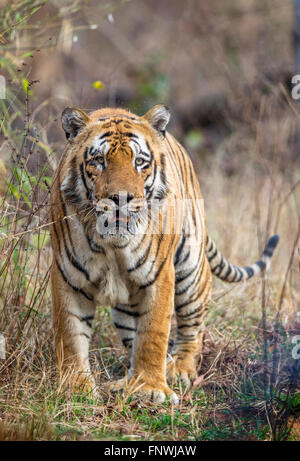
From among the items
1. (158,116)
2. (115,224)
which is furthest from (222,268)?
(115,224)

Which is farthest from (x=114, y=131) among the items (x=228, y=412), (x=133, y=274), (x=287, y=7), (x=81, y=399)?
(x=287, y=7)


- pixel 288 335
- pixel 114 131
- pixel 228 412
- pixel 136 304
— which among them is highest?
pixel 114 131

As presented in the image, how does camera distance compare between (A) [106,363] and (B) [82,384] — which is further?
(A) [106,363]

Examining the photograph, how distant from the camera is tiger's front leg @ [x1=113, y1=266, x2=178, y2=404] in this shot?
353 centimetres

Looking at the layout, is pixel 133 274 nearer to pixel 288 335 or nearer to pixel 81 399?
pixel 81 399

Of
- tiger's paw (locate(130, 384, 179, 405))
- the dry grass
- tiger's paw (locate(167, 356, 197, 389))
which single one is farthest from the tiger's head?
tiger's paw (locate(167, 356, 197, 389))

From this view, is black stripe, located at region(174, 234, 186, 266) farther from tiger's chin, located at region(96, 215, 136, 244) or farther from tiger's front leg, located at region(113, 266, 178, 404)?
tiger's chin, located at region(96, 215, 136, 244)

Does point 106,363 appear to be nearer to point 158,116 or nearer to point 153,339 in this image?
point 153,339

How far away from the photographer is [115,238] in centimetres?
329

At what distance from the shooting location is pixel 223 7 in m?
14.0

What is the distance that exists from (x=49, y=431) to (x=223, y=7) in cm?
1289

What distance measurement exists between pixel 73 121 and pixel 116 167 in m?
0.46

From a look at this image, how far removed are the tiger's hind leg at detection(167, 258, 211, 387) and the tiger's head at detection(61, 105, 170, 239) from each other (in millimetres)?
944

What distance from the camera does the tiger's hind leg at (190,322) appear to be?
13.6ft
